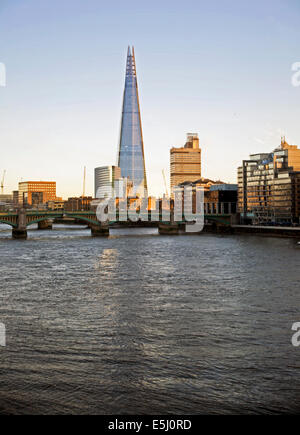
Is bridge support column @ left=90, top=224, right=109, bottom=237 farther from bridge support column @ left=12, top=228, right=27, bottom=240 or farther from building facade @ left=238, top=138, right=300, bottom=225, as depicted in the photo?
building facade @ left=238, top=138, right=300, bottom=225

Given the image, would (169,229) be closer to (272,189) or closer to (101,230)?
(101,230)

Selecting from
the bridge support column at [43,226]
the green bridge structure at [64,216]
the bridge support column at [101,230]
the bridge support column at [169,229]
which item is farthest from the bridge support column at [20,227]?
the bridge support column at [43,226]

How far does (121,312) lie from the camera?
21.6m

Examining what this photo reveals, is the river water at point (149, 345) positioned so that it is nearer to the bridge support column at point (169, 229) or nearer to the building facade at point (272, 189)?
the bridge support column at point (169, 229)

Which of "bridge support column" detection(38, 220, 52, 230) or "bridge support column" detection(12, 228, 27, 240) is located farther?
"bridge support column" detection(38, 220, 52, 230)

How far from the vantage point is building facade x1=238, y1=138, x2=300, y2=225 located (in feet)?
350

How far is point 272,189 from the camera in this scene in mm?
112875

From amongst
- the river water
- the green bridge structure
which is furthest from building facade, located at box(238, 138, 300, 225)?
the river water

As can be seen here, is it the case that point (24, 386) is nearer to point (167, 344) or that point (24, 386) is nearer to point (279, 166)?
point (167, 344)

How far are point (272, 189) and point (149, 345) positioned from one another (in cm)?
10088

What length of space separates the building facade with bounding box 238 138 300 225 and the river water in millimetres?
77145

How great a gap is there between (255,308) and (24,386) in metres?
12.4

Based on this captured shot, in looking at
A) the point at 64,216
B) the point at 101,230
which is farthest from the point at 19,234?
the point at 101,230

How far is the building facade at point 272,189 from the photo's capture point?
350ft
